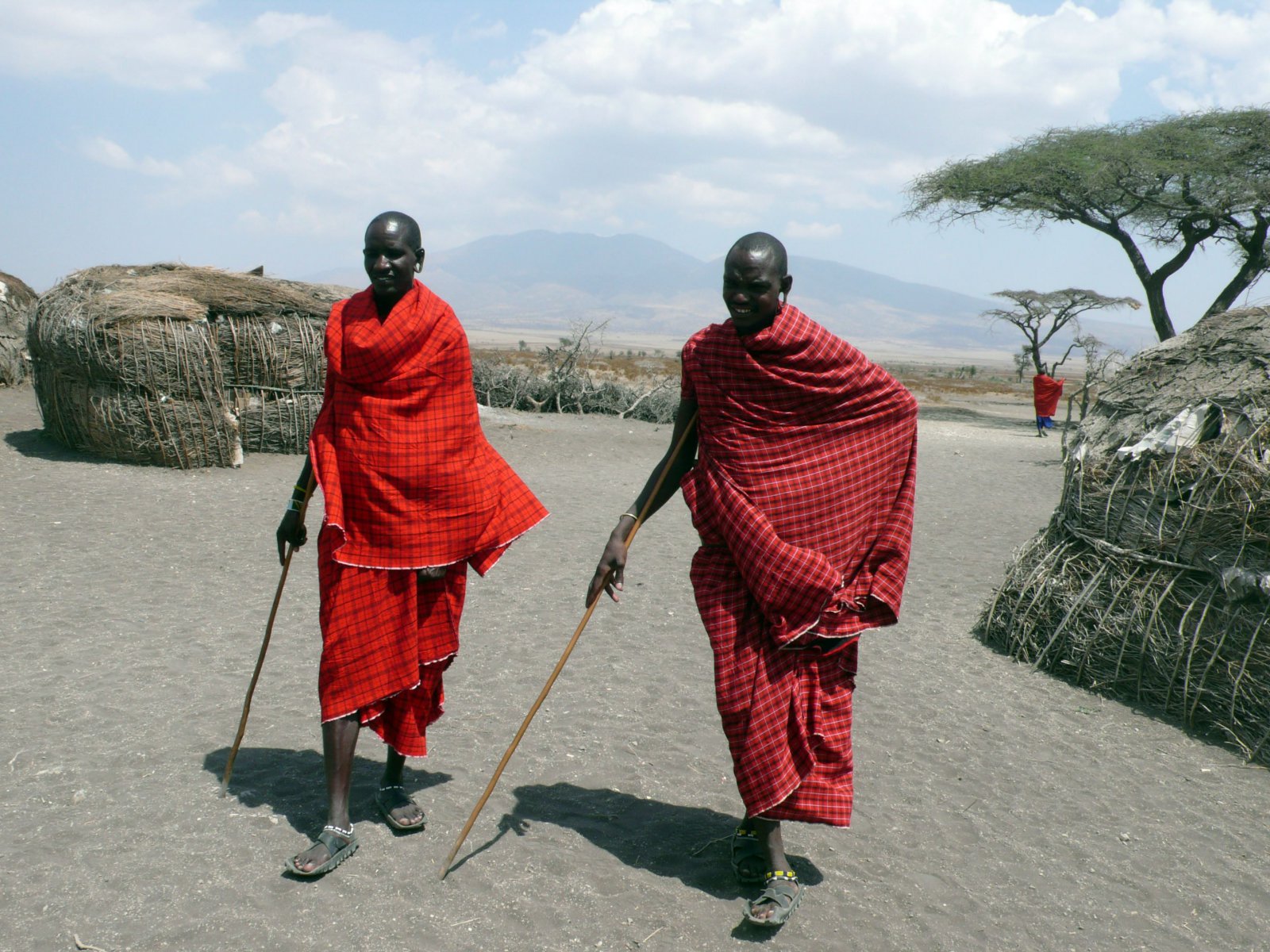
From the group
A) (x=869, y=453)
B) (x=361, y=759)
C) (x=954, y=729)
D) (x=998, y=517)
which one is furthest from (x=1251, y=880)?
(x=998, y=517)

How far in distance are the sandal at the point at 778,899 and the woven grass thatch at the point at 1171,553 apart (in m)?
2.64

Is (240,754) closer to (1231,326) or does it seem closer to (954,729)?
(954,729)

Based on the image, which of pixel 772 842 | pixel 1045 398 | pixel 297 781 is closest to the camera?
pixel 772 842

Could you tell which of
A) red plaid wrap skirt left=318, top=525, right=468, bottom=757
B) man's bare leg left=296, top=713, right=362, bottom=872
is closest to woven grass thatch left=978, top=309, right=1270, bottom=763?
red plaid wrap skirt left=318, top=525, right=468, bottom=757

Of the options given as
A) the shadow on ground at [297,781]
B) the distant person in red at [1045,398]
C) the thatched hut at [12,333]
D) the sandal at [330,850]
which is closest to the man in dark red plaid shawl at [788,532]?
the sandal at [330,850]

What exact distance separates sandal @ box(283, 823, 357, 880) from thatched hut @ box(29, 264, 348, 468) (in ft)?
26.4

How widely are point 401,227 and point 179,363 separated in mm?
7825

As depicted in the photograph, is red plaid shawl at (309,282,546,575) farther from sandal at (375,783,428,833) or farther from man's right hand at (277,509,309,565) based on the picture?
sandal at (375,783,428,833)

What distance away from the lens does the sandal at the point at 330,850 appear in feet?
9.65

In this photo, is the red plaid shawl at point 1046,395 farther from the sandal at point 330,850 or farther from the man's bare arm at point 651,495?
the sandal at point 330,850

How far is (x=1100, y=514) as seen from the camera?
17.6 feet

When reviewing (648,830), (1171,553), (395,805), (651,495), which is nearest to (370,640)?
Result: (395,805)

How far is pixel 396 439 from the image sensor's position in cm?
321

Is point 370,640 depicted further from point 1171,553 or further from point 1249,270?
point 1249,270
